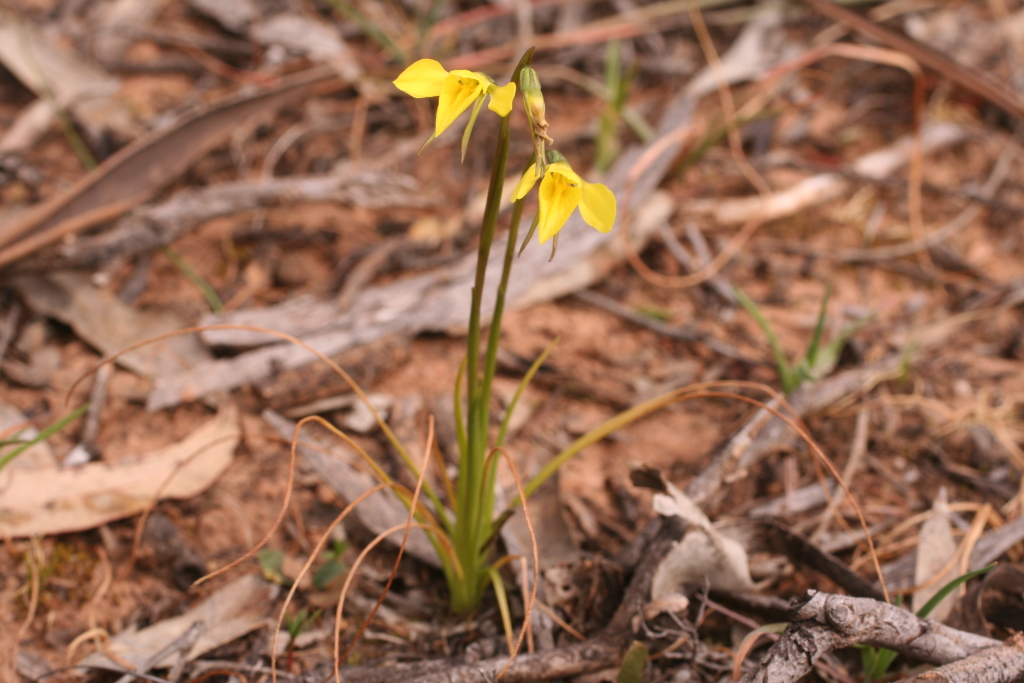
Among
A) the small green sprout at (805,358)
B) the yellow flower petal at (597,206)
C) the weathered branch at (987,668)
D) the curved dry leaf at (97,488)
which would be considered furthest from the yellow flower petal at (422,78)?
the weathered branch at (987,668)

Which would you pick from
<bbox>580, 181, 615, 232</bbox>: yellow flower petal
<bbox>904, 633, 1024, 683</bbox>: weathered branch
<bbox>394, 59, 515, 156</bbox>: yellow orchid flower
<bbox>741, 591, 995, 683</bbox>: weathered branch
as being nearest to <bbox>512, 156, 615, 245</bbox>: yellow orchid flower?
<bbox>580, 181, 615, 232</bbox>: yellow flower petal

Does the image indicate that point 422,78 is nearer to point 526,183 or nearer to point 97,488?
point 526,183

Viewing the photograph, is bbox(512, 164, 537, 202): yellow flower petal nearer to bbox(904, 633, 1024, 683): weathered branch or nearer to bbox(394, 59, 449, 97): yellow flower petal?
bbox(394, 59, 449, 97): yellow flower petal

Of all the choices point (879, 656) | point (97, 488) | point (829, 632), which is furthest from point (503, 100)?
point (97, 488)

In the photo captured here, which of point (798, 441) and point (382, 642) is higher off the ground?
point (798, 441)

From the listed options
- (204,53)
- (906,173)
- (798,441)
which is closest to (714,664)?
(798,441)

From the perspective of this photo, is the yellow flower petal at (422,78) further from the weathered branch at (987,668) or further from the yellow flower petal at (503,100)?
the weathered branch at (987,668)

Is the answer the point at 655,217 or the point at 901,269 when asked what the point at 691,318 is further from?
the point at 901,269
